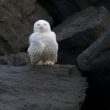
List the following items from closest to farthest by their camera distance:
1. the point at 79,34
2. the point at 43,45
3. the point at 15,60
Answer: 1. the point at 43,45
2. the point at 79,34
3. the point at 15,60

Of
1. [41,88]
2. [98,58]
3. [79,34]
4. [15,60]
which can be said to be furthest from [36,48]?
[15,60]

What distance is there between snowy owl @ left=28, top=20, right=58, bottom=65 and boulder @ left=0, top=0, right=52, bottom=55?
4.05 metres

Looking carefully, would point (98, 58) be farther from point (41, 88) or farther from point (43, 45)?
point (41, 88)

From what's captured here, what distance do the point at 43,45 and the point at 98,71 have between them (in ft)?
3.75

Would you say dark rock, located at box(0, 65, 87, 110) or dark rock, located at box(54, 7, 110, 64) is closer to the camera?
dark rock, located at box(0, 65, 87, 110)

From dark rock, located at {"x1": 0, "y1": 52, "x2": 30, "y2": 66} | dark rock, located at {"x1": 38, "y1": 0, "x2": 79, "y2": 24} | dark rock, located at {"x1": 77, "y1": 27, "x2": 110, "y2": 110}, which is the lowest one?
dark rock, located at {"x1": 38, "y1": 0, "x2": 79, "y2": 24}

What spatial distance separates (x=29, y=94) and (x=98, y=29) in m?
5.20

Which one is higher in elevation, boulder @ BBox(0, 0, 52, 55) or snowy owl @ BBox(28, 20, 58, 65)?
snowy owl @ BBox(28, 20, 58, 65)

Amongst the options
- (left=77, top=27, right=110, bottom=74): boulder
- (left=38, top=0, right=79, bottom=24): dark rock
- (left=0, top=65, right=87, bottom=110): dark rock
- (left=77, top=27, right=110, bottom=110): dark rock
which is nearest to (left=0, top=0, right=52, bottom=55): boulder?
(left=38, top=0, right=79, bottom=24): dark rock

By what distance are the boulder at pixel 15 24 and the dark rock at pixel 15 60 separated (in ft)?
3.45

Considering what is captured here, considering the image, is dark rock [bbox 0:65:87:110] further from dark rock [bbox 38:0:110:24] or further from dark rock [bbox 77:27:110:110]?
dark rock [bbox 38:0:110:24]

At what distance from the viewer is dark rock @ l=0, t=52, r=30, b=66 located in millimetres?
13992

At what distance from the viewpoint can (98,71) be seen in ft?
37.5

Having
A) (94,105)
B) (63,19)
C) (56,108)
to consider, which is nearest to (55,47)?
(94,105)
